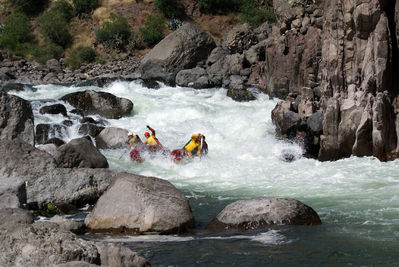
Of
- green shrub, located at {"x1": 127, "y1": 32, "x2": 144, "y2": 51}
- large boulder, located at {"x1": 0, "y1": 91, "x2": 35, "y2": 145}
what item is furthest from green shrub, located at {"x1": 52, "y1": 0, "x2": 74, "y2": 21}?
large boulder, located at {"x1": 0, "y1": 91, "x2": 35, "y2": 145}

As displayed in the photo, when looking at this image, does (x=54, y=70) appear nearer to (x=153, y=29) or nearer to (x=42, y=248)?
(x=153, y=29)

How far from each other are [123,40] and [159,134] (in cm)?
1771

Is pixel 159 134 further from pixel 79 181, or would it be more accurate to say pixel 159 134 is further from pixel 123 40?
pixel 123 40

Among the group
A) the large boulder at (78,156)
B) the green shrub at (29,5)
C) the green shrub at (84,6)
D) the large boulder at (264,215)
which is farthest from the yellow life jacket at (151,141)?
the green shrub at (29,5)

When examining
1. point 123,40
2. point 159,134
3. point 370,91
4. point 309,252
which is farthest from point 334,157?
point 123,40

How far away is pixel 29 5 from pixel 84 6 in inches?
175

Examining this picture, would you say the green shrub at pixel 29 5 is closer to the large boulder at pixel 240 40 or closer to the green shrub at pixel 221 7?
the green shrub at pixel 221 7

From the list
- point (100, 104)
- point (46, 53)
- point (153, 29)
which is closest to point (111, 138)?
point (100, 104)

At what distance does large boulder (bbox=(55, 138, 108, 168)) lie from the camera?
967 cm

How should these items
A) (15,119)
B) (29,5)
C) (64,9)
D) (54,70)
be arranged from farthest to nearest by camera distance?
(29,5)
(64,9)
(54,70)
(15,119)

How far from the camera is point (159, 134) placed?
1583 cm

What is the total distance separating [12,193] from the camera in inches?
276

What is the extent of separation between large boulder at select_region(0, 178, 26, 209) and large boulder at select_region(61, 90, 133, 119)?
9.63m

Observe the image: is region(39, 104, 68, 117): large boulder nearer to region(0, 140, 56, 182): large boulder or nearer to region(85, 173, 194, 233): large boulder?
region(0, 140, 56, 182): large boulder
